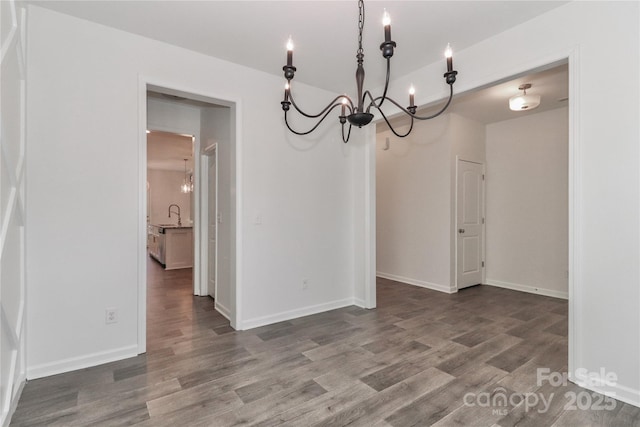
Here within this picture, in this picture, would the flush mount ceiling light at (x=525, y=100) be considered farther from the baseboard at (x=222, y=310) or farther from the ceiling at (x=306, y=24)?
the baseboard at (x=222, y=310)

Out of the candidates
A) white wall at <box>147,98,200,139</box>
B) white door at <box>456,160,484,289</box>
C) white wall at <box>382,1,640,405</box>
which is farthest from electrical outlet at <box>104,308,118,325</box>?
white door at <box>456,160,484,289</box>

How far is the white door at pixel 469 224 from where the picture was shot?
16.7 ft

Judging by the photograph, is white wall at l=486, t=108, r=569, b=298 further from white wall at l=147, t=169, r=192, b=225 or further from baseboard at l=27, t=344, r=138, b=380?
white wall at l=147, t=169, r=192, b=225

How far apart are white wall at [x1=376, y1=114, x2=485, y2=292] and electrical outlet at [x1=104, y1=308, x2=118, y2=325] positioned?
4.33m

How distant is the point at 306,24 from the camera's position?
8.38ft

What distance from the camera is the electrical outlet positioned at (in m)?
2.62

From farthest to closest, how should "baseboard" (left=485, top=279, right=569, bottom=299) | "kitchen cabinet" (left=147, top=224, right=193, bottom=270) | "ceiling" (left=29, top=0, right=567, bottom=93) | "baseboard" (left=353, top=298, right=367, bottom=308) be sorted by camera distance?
"kitchen cabinet" (left=147, top=224, right=193, bottom=270)
"baseboard" (left=485, top=279, right=569, bottom=299)
"baseboard" (left=353, top=298, right=367, bottom=308)
"ceiling" (left=29, top=0, right=567, bottom=93)

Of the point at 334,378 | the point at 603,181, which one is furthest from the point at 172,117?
the point at 603,181

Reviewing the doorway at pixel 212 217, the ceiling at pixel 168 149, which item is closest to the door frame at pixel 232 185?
the doorway at pixel 212 217

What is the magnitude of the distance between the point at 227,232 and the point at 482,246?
431cm

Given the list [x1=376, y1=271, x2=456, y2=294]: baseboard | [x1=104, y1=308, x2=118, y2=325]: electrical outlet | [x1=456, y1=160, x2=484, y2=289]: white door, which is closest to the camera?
[x1=104, y1=308, x2=118, y2=325]: electrical outlet

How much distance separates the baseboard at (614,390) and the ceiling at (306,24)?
2714 millimetres

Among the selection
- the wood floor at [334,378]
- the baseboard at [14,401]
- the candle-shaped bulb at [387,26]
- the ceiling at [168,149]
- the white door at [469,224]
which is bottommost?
the wood floor at [334,378]

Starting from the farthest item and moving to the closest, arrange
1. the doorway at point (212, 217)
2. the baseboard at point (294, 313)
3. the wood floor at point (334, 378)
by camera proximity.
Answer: the doorway at point (212, 217)
the baseboard at point (294, 313)
the wood floor at point (334, 378)
